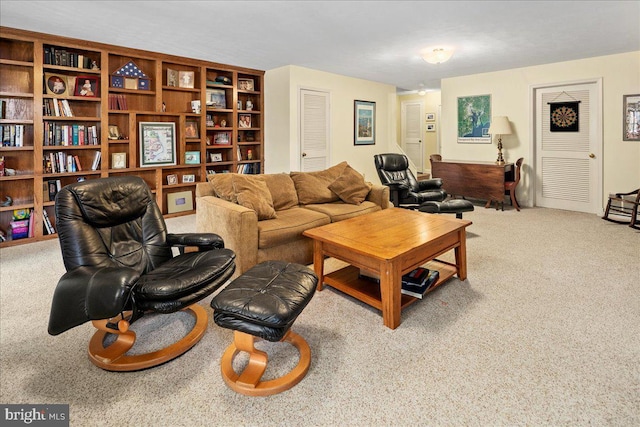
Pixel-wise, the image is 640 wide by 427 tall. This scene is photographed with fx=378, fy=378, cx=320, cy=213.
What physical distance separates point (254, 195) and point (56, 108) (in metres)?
2.94

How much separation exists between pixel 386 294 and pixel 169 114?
4359mm

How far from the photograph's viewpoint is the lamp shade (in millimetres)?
6094

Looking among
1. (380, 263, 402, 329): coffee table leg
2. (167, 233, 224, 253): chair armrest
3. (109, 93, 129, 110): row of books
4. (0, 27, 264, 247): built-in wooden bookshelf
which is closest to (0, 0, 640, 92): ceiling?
(0, 27, 264, 247): built-in wooden bookshelf

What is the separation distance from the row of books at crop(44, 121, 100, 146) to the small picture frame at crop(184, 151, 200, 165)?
119cm

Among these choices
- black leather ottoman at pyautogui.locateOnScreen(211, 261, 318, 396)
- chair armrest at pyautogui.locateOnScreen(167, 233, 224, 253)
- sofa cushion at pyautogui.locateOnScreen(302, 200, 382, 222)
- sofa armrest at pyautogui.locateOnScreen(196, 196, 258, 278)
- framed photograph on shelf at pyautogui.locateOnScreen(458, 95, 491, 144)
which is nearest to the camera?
black leather ottoman at pyautogui.locateOnScreen(211, 261, 318, 396)

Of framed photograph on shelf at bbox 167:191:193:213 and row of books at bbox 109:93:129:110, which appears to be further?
framed photograph on shelf at bbox 167:191:193:213

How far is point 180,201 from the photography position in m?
5.68

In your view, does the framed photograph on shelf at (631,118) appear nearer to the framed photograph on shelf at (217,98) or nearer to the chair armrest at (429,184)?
the chair armrest at (429,184)

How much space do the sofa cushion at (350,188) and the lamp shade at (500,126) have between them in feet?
10.8

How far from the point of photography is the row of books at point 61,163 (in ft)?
14.5

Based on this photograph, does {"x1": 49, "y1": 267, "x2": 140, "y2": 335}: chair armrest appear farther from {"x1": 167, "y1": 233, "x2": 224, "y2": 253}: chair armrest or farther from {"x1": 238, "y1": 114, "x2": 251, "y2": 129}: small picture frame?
{"x1": 238, "y1": 114, "x2": 251, "y2": 129}: small picture frame

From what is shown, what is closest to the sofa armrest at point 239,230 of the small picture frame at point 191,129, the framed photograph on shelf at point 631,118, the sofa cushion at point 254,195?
the sofa cushion at point 254,195

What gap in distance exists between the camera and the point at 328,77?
6.40 meters

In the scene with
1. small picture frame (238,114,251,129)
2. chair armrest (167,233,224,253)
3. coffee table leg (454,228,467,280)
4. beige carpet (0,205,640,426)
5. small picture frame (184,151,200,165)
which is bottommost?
beige carpet (0,205,640,426)
